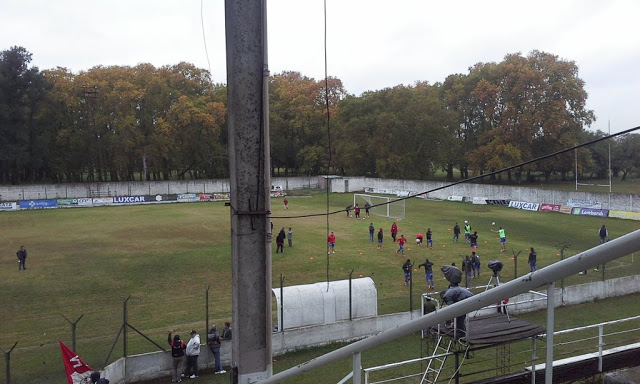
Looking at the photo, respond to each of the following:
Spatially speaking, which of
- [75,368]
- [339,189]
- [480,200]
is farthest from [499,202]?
[75,368]

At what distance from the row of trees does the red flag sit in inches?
1939

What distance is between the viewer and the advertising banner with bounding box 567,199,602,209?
134ft

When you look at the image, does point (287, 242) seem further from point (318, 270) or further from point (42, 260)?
point (42, 260)

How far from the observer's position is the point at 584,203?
4175 cm

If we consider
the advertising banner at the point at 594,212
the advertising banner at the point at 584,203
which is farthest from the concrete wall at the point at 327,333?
the advertising banner at the point at 584,203

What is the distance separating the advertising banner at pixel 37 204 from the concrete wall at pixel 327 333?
4411 cm

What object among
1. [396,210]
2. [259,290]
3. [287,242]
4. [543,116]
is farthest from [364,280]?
[543,116]

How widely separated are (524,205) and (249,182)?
142 ft

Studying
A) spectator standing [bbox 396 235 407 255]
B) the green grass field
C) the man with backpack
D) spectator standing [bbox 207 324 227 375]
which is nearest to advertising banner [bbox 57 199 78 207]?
the green grass field

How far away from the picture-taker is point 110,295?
19219 millimetres

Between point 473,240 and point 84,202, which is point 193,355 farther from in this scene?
point 84,202

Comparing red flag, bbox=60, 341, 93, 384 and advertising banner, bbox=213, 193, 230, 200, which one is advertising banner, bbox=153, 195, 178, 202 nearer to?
advertising banner, bbox=213, 193, 230, 200

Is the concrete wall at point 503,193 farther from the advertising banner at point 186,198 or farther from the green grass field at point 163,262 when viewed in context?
the advertising banner at point 186,198

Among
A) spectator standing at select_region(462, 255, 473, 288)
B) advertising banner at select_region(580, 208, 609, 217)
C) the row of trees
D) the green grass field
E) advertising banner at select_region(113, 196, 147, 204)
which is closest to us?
the green grass field
